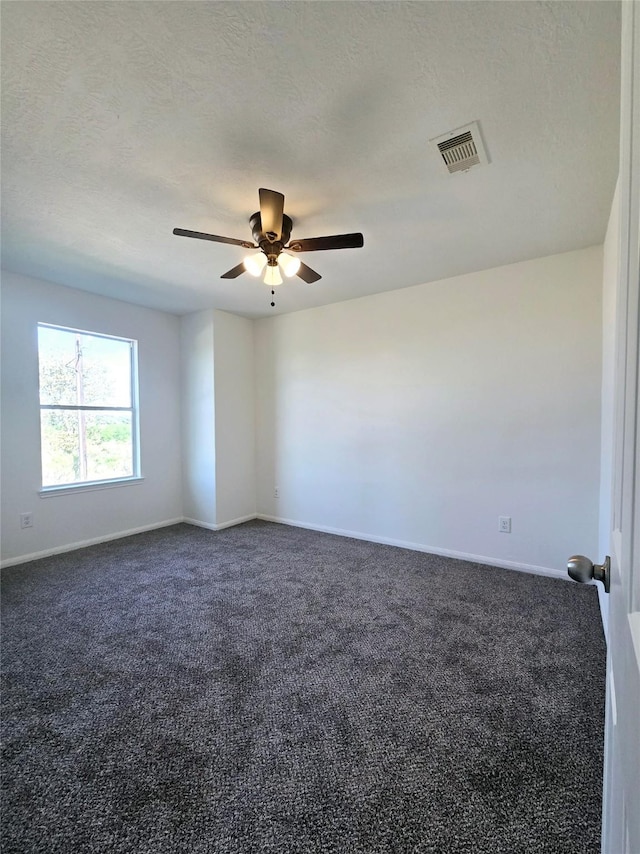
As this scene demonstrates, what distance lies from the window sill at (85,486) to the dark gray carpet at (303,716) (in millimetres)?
827

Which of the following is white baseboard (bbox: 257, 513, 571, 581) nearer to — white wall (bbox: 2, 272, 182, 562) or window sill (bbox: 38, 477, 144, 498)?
white wall (bbox: 2, 272, 182, 562)

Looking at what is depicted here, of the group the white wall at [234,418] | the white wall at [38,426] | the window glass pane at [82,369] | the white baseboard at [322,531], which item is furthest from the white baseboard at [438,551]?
the window glass pane at [82,369]

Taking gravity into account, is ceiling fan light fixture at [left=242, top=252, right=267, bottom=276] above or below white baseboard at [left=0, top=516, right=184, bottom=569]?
above

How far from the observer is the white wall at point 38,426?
10.6 feet

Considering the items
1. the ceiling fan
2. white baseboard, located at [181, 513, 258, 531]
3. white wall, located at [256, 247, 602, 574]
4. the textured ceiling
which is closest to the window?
white baseboard, located at [181, 513, 258, 531]

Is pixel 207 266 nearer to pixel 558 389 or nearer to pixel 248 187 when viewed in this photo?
pixel 248 187

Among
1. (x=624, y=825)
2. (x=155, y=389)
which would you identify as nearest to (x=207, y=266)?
(x=155, y=389)

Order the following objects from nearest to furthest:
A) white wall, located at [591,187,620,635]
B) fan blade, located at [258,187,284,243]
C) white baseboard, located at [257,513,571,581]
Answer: fan blade, located at [258,187,284,243]
white wall, located at [591,187,620,635]
white baseboard, located at [257,513,571,581]

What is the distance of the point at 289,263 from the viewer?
7.28 ft

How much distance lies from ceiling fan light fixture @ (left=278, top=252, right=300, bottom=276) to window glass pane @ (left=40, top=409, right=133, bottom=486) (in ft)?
9.10

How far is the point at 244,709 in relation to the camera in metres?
1.63

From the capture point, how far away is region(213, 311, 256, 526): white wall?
4312 mm

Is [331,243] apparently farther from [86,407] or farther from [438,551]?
[86,407]

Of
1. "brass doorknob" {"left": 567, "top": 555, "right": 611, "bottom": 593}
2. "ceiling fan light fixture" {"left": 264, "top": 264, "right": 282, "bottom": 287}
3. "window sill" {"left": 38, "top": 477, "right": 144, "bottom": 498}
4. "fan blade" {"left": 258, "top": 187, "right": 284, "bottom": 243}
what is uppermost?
"fan blade" {"left": 258, "top": 187, "right": 284, "bottom": 243}
